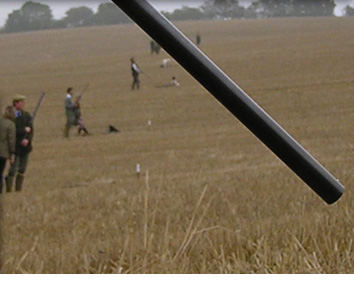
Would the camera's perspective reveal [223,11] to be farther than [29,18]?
Yes

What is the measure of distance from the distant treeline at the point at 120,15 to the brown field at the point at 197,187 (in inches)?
2.4

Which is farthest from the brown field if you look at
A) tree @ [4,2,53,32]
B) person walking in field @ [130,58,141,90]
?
person walking in field @ [130,58,141,90]

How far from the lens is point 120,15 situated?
1.00 metres

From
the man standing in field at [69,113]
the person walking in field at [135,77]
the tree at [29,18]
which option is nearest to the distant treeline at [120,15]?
the tree at [29,18]

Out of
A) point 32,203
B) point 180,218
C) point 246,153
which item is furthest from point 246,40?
point 180,218

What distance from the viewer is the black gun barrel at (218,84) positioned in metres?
0.67

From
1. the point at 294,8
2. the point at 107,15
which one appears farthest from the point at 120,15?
the point at 294,8

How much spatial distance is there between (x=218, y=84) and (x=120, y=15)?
37cm

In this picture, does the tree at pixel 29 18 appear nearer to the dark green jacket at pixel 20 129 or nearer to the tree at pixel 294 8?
the dark green jacket at pixel 20 129

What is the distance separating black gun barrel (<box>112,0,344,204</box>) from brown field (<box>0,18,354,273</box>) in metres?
0.31

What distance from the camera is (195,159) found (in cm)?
884

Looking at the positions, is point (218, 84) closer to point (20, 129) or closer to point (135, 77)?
point (20, 129)

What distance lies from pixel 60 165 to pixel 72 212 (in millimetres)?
5871

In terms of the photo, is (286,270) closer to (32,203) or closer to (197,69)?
(197,69)
